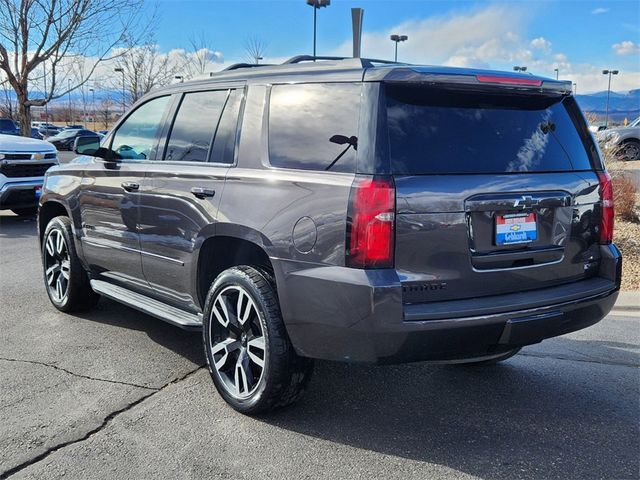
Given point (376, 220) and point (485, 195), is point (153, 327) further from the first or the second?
point (485, 195)

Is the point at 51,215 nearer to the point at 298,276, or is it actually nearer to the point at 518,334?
the point at 298,276

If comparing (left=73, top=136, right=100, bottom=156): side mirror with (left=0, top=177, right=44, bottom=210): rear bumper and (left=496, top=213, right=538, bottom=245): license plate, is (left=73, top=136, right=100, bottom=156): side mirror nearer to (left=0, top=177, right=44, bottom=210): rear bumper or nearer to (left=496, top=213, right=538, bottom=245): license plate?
(left=496, top=213, right=538, bottom=245): license plate

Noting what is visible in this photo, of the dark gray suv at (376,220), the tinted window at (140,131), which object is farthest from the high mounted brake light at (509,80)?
the tinted window at (140,131)

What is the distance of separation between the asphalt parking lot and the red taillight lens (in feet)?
3.47

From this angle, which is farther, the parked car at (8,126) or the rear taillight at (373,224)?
the parked car at (8,126)

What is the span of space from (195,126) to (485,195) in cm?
204

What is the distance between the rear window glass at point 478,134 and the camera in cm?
300

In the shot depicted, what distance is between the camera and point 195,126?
4.09 m

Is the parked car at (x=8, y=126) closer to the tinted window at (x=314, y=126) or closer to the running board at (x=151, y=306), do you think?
the running board at (x=151, y=306)

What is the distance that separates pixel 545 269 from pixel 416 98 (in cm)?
114

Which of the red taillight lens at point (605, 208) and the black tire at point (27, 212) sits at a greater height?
the red taillight lens at point (605, 208)

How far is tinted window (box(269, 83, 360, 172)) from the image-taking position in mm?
3051

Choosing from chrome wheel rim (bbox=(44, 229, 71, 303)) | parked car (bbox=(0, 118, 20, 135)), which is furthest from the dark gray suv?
parked car (bbox=(0, 118, 20, 135))

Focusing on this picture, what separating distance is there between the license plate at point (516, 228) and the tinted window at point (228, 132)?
5.27 feet
